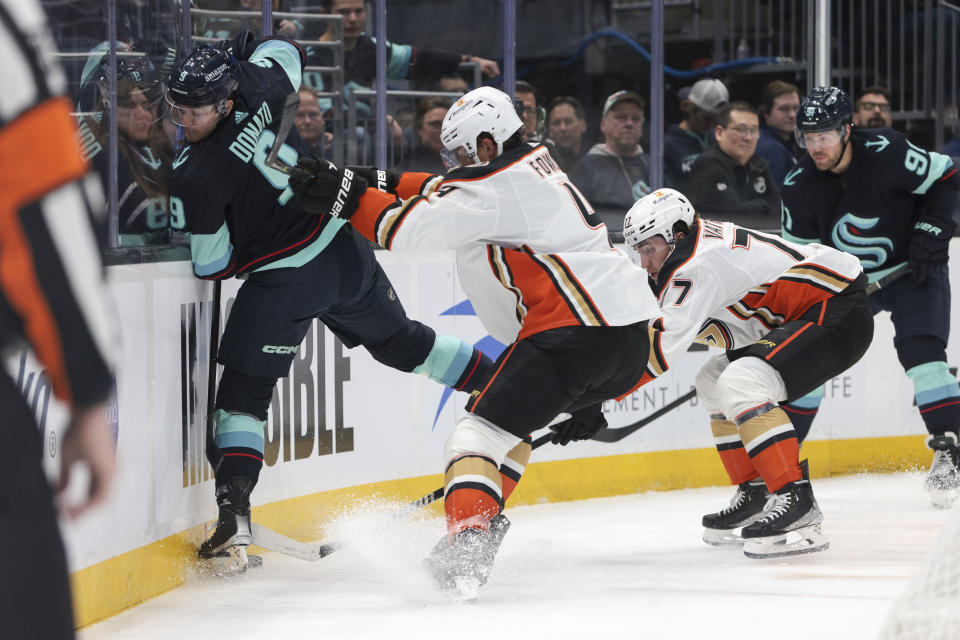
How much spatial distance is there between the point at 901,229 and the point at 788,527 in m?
1.43

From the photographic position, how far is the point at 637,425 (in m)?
4.86

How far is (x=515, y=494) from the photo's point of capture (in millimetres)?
4547

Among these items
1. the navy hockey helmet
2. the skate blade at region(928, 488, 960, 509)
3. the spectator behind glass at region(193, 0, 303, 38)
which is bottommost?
the skate blade at region(928, 488, 960, 509)

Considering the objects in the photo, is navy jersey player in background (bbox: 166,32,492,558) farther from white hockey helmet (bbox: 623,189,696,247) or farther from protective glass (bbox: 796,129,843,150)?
protective glass (bbox: 796,129,843,150)

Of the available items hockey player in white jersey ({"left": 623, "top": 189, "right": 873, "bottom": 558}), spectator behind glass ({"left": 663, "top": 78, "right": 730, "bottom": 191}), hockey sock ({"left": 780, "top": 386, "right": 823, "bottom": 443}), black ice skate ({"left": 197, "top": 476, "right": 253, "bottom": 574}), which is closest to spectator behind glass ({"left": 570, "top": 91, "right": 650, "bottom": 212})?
spectator behind glass ({"left": 663, "top": 78, "right": 730, "bottom": 191})

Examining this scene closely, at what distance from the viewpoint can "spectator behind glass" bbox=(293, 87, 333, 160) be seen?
4.83m

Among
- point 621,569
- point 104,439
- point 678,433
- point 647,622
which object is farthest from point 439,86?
point 104,439

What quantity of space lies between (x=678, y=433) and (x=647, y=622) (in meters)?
2.05

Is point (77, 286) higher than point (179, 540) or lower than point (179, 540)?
higher

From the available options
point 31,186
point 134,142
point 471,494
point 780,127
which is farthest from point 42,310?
point 780,127

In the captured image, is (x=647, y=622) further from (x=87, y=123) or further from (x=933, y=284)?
(x=933, y=284)

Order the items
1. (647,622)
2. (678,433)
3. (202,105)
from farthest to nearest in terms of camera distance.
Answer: (678,433), (202,105), (647,622)

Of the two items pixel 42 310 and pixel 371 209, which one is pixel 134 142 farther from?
pixel 42 310

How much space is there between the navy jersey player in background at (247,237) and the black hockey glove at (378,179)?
189mm
